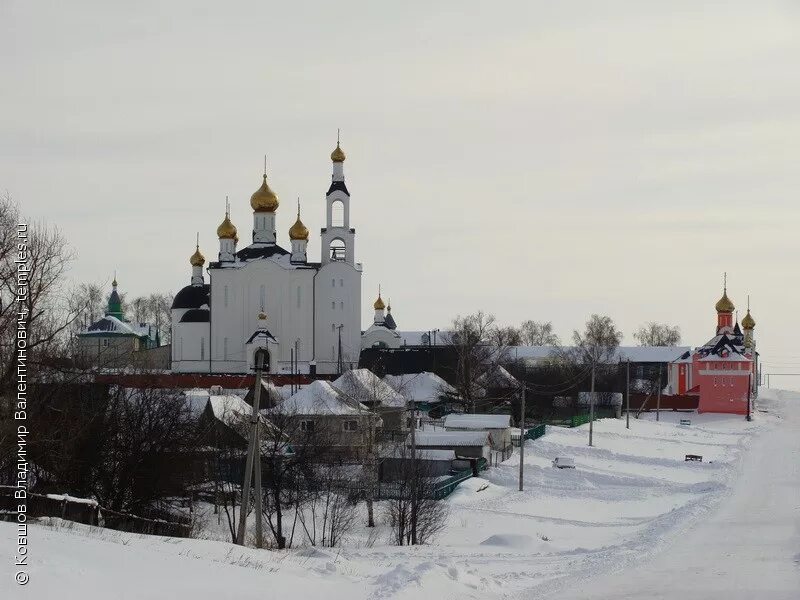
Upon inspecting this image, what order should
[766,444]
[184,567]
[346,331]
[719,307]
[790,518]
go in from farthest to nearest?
1. [719,307]
2. [346,331]
3. [766,444]
4. [790,518]
5. [184,567]

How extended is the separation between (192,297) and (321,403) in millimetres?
33289

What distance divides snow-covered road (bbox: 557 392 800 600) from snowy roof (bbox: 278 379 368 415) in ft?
49.3

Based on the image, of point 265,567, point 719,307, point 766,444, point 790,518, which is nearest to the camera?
point 265,567

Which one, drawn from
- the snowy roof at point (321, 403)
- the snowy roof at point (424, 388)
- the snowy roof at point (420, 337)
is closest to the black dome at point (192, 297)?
the snowy roof at point (424, 388)

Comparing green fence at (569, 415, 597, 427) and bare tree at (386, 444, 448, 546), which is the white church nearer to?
green fence at (569, 415, 597, 427)

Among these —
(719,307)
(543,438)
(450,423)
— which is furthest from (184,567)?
(719,307)

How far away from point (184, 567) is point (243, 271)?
59.5m

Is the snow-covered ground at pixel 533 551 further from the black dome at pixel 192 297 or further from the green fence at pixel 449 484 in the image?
the black dome at pixel 192 297

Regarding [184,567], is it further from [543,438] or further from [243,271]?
[243,271]

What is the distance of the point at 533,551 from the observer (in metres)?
23.3

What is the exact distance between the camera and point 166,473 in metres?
28.8

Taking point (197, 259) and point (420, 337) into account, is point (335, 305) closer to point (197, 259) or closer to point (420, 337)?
point (197, 259)

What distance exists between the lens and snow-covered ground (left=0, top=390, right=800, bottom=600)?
14109 mm

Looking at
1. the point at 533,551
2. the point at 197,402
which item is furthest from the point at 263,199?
the point at 533,551
